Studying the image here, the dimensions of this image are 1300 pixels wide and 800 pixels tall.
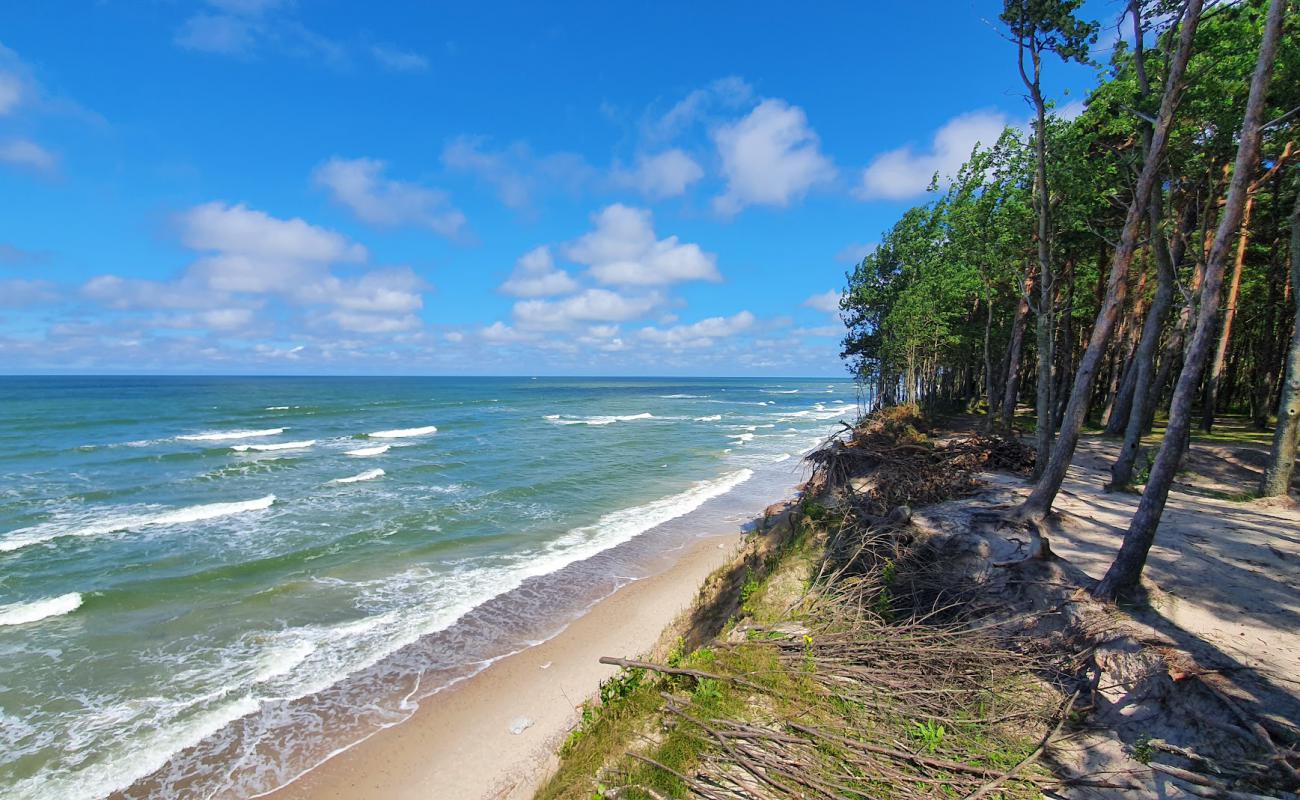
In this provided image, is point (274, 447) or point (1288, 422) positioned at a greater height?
point (1288, 422)

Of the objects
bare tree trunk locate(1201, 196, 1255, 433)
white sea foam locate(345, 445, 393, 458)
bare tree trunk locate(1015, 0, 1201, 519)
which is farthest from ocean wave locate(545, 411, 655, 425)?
bare tree trunk locate(1015, 0, 1201, 519)

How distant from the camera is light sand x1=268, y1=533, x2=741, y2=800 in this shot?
25.4 ft

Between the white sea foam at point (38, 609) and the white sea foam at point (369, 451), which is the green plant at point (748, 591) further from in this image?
the white sea foam at point (369, 451)

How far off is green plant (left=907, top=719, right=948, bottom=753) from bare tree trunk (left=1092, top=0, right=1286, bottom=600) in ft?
11.7

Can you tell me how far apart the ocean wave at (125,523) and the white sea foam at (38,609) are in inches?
216

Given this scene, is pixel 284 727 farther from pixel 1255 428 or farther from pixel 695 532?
pixel 1255 428

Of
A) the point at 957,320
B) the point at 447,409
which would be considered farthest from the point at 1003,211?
the point at 447,409

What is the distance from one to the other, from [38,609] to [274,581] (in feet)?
15.6

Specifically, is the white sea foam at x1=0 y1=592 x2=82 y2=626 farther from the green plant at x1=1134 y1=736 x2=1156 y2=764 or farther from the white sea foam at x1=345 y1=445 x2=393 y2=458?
the white sea foam at x1=345 y1=445 x2=393 y2=458

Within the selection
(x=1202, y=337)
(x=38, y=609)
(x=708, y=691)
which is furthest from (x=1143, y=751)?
(x=38, y=609)

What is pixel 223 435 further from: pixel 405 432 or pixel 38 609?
pixel 38 609

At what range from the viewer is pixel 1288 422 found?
10086 millimetres

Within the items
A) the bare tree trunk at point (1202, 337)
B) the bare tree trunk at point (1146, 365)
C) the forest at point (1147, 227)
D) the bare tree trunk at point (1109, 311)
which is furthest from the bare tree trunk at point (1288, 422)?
the bare tree trunk at point (1202, 337)

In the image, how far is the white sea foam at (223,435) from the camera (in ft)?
129
